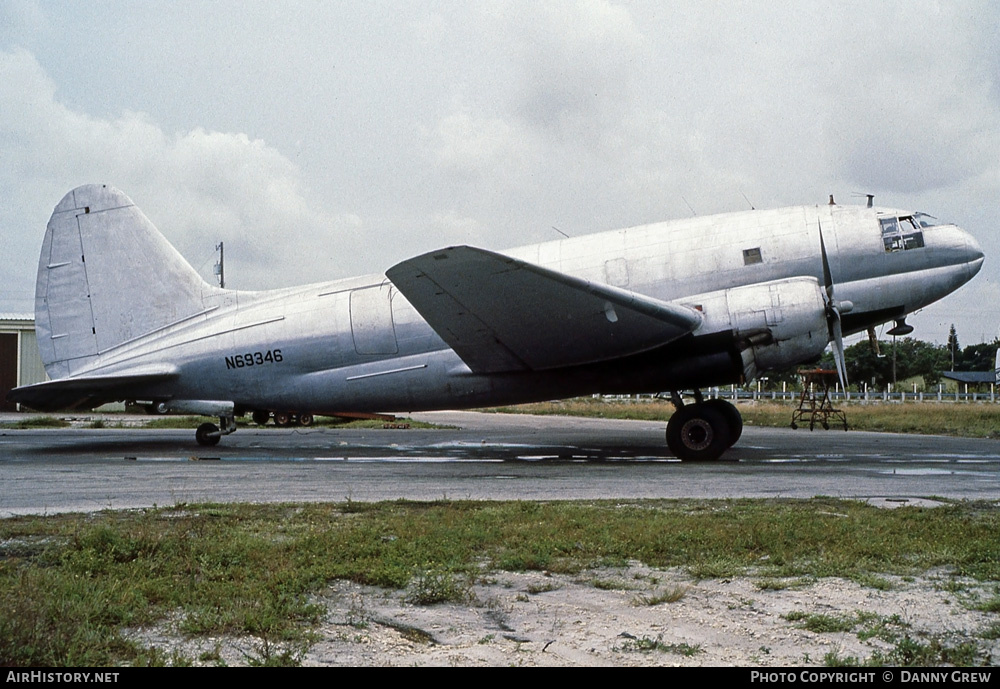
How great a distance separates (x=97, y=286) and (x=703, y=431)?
13.9m

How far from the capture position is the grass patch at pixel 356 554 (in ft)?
12.9

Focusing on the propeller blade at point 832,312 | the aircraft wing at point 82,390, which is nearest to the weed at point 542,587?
the propeller blade at point 832,312

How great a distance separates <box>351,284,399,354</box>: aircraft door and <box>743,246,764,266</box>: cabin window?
7085 mm

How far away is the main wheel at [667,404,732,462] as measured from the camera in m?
14.3

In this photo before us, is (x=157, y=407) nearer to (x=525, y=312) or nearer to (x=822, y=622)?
(x=525, y=312)

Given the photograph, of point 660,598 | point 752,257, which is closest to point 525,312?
point 752,257

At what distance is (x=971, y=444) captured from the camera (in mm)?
18844

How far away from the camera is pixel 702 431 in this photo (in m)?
14.4

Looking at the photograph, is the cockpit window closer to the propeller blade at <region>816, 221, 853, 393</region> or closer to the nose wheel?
the propeller blade at <region>816, 221, 853, 393</region>

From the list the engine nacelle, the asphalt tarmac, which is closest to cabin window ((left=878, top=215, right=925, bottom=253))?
the engine nacelle
